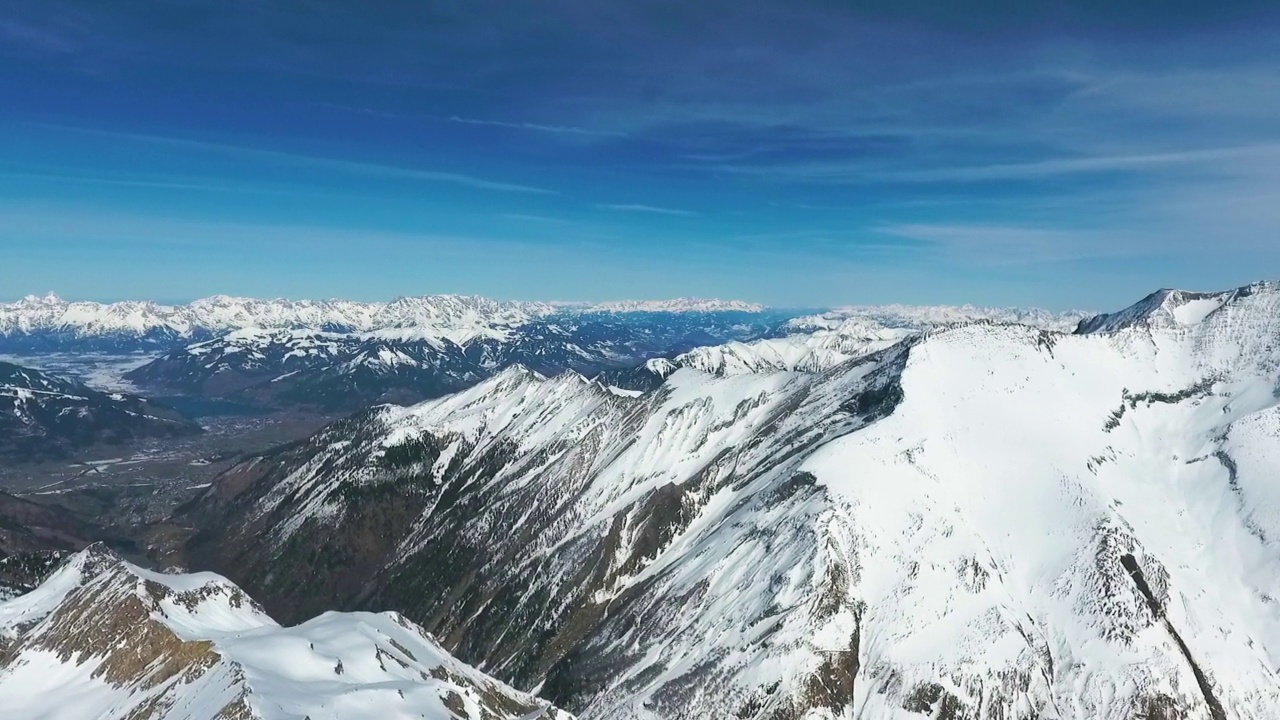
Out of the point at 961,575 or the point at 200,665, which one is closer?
the point at 200,665

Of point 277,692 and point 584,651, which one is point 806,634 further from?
point 277,692

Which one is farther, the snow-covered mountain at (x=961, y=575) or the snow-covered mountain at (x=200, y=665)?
the snow-covered mountain at (x=961, y=575)

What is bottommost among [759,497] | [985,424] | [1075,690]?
[1075,690]

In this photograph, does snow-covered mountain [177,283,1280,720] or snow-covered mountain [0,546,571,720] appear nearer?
snow-covered mountain [0,546,571,720]

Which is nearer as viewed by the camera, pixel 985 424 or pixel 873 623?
pixel 873 623

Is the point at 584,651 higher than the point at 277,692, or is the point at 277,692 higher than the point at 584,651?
the point at 277,692

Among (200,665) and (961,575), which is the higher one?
(961,575)

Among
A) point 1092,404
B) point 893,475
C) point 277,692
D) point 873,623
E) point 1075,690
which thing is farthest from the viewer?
point 1092,404

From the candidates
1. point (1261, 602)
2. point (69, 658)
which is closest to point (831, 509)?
point (1261, 602)
